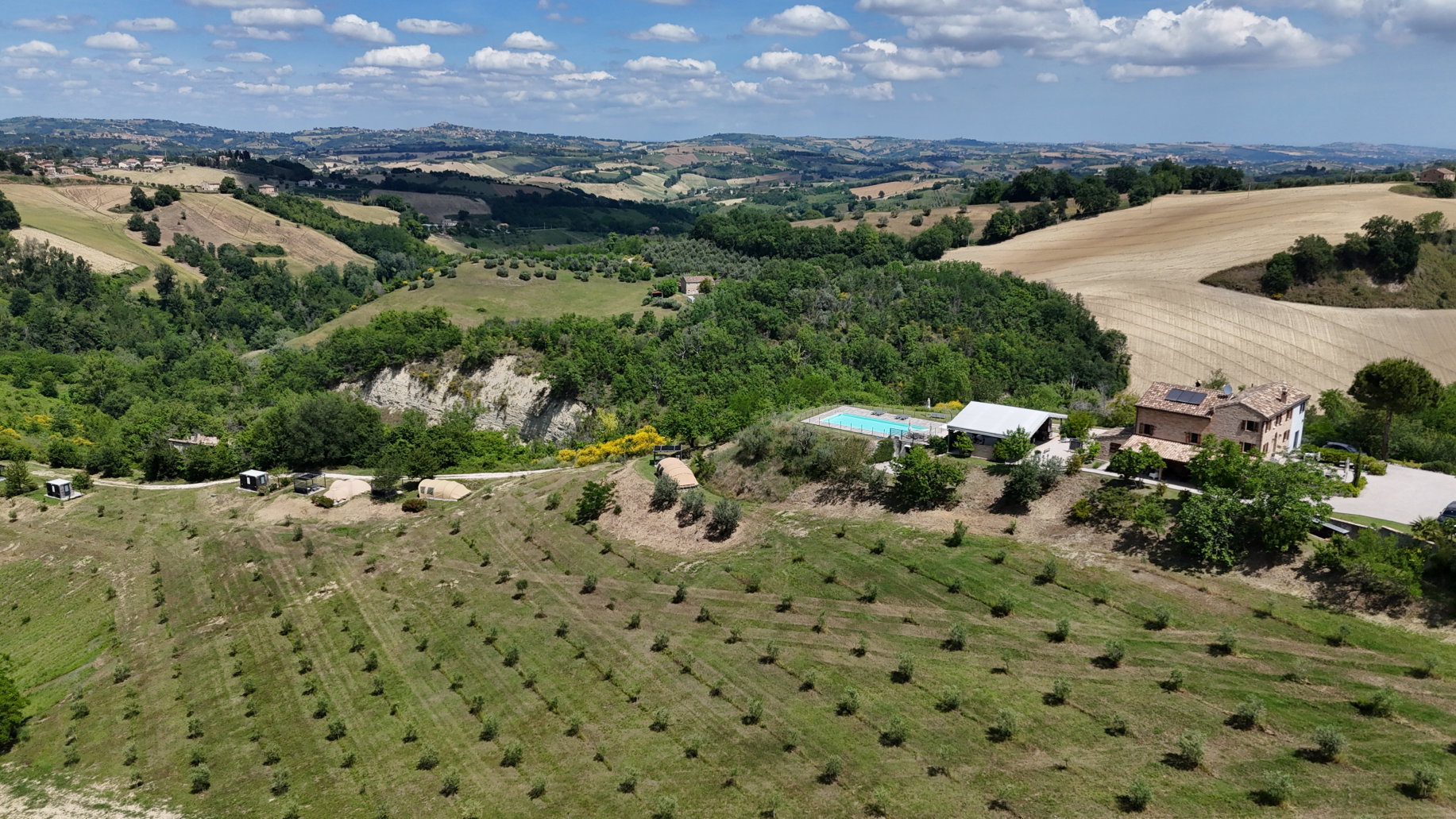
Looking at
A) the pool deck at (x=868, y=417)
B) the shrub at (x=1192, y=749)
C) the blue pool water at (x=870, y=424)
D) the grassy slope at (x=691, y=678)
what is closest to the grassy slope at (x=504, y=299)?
the pool deck at (x=868, y=417)

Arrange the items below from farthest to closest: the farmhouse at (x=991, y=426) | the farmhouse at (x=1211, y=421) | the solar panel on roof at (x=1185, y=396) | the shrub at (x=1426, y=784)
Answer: the farmhouse at (x=991, y=426), the solar panel on roof at (x=1185, y=396), the farmhouse at (x=1211, y=421), the shrub at (x=1426, y=784)

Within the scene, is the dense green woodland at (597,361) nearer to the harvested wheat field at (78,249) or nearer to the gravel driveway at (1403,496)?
the harvested wheat field at (78,249)

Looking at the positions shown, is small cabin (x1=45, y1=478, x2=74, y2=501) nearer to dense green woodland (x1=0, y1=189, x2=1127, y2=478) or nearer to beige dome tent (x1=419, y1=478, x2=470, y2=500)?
dense green woodland (x1=0, y1=189, x2=1127, y2=478)

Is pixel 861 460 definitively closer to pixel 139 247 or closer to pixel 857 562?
pixel 857 562

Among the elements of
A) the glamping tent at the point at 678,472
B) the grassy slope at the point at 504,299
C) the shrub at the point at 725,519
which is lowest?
the shrub at the point at 725,519

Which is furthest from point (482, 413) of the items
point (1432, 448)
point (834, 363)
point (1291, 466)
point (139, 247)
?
point (139, 247)

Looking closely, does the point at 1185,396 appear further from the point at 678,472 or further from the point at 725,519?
the point at 678,472

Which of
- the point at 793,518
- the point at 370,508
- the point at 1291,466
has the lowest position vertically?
the point at 370,508
